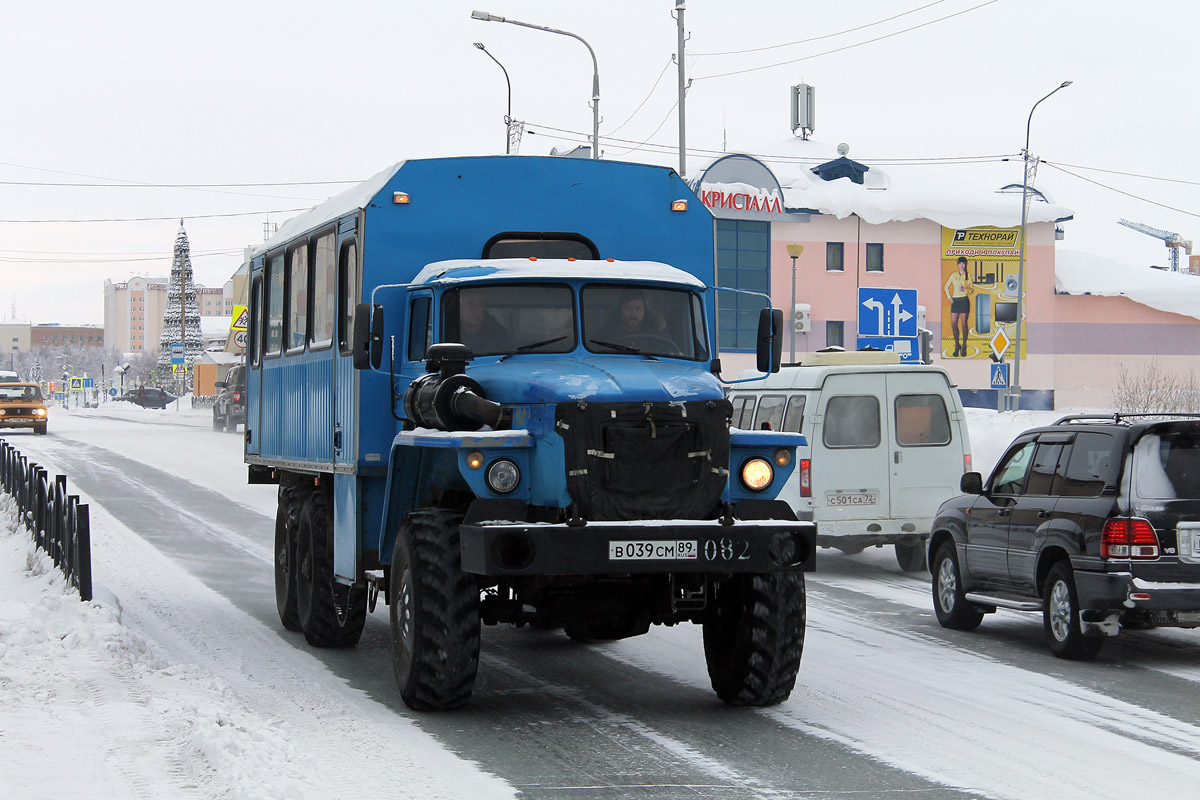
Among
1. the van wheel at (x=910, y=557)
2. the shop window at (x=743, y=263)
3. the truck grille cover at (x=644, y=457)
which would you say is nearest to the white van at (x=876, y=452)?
the van wheel at (x=910, y=557)

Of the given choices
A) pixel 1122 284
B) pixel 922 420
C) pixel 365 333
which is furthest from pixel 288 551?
pixel 1122 284

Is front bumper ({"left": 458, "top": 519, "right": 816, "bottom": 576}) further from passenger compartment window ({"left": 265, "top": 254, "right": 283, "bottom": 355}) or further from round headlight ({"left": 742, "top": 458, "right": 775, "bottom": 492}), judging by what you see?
passenger compartment window ({"left": 265, "top": 254, "right": 283, "bottom": 355})

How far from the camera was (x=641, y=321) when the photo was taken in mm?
9406

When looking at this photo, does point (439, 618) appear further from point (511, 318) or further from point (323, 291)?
point (323, 291)

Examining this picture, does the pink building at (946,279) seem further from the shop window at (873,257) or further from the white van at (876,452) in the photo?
the white van at (876,452)

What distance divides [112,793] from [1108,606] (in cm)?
676

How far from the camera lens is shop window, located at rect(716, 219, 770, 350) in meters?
59.2

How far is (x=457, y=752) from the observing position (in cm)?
750

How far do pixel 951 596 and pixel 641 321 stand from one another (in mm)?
4612

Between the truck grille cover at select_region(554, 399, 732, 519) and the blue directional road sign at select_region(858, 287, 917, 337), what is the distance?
3634 centimetres

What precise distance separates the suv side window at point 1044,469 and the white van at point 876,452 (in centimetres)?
469

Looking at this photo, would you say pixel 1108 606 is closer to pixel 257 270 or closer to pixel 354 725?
pixel 354 725

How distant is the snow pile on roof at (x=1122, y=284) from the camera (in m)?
69.9

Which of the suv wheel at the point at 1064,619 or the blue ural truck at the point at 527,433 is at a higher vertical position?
the blue ural truck at the point at 527,433
